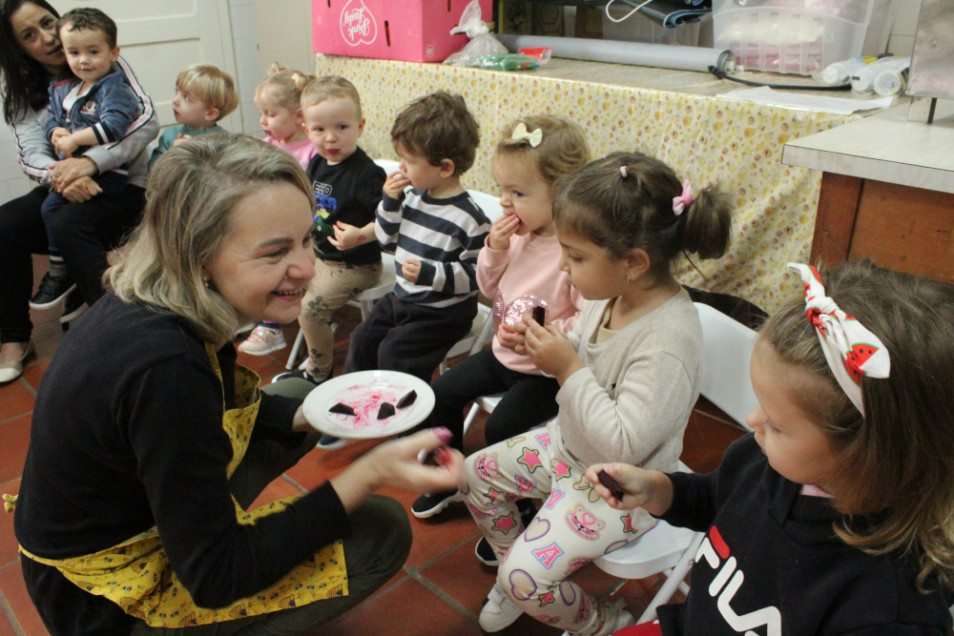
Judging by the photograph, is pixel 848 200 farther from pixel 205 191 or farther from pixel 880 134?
pixel 205 191

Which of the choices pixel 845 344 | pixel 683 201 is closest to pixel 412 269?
pixel 683 201

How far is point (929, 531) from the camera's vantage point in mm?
887

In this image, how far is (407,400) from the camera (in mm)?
1770

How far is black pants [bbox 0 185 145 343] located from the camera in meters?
2.90

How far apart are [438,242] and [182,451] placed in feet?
4.23

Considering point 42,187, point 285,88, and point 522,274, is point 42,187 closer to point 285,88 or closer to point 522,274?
point 285,88

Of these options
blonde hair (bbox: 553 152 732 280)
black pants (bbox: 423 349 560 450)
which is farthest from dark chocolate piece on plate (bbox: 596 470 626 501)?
black pants (bbox: 423 349 560 450)

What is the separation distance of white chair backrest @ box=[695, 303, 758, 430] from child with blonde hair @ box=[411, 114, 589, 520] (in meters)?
0.35

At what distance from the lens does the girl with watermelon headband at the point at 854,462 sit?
83cm

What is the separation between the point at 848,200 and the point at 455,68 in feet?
5.48

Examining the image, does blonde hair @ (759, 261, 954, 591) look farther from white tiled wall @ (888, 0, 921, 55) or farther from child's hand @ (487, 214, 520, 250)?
white tiled wall @ (888, 0, 921, 55)

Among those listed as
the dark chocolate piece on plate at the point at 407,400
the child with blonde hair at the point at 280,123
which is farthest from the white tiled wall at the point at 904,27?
the child with blonde hair at the point at 280,123

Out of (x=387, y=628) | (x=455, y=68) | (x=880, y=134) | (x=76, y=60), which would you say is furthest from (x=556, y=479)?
(x=76, y=60)

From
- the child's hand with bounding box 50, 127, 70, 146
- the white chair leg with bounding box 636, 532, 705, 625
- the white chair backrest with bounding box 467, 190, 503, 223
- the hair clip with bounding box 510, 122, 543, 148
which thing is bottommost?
the white chair leg with bounding box 636, 532, 705, 625
